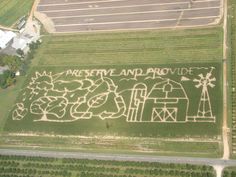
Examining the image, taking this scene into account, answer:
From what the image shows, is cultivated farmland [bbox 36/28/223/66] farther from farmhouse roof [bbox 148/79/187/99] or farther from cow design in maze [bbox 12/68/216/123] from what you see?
farmhouse roof [bbox 148/79/187/99]

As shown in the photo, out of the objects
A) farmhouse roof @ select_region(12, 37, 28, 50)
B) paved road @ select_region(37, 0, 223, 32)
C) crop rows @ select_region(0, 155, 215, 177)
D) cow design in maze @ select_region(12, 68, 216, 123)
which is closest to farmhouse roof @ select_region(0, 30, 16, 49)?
farmhouse roof @ select_region(12, 37, 28, 50)

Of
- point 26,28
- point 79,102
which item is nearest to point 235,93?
point 79,102

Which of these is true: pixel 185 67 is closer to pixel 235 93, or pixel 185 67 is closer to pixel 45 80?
pixel 235 93

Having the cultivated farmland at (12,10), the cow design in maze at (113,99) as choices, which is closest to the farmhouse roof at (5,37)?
the cultivated farmland at (12,10)

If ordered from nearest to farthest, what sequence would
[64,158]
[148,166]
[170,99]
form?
[148,166] → [64,158] → [170,99]

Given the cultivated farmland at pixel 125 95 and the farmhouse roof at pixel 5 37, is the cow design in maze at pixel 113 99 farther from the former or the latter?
the farmhouse roof at pixel 5 37
